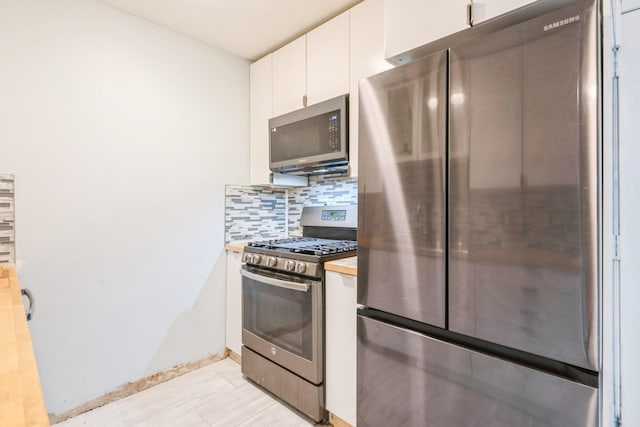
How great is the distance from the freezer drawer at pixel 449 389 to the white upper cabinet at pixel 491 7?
1182mm

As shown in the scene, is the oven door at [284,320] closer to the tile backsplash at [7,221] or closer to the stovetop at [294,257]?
the stovetop at [294,257]

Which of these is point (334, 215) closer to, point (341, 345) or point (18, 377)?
point (341, 345)

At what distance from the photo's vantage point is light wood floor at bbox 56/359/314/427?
175 cm

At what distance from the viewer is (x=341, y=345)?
1624 mm

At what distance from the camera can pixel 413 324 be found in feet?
4.13

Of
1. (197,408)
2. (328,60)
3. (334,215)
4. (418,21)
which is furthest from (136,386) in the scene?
(418,21)

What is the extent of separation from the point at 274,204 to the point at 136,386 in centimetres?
163

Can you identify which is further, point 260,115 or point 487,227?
point 260,115

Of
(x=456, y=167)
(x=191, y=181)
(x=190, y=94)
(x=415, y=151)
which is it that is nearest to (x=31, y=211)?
(x=191, y=181)

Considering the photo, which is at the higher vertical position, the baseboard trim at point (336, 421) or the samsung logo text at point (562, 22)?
the samsung logo text at point (562, 22)

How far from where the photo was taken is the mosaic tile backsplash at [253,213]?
8.27 ft
